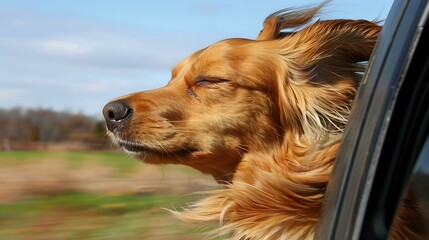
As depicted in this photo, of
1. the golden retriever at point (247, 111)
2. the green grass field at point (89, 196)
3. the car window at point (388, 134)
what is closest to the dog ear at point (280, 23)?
the golden retriever at point (247, 111)

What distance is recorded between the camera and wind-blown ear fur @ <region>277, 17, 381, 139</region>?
3.22 m

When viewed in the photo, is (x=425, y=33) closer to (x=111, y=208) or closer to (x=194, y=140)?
(x=194, y=140)

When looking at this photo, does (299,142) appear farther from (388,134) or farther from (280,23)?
(388,134)

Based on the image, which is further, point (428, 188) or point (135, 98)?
point (135, 98)

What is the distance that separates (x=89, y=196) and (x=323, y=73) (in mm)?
2320

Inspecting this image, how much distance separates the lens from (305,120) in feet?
10.9

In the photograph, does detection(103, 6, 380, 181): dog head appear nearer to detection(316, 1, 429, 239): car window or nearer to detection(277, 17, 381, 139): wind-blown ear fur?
detection(277, 17, 381, 139): wind-blown ear fur

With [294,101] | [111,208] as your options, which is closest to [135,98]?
[294,101]

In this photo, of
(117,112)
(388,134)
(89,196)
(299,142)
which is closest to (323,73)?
(299,142)

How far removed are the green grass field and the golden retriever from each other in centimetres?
28

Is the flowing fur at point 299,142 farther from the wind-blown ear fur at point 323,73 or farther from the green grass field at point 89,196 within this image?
the green grass field at point 89,196

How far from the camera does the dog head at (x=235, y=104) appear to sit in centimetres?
335

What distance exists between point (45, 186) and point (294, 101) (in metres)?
2.38

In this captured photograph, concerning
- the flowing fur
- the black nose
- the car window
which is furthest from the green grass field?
the car window
